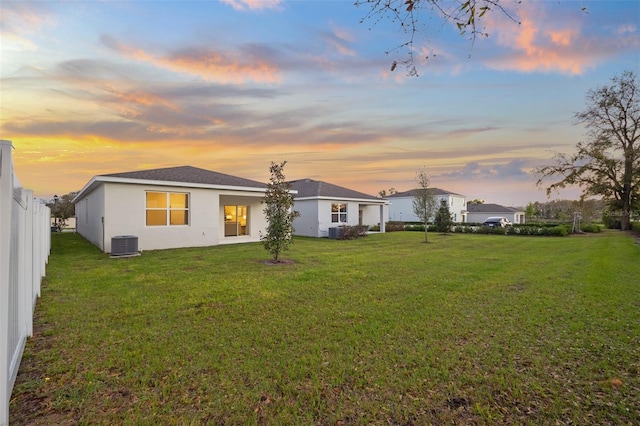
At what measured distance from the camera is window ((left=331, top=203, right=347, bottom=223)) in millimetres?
24094

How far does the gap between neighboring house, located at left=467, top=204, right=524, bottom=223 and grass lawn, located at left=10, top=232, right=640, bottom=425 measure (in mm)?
52164

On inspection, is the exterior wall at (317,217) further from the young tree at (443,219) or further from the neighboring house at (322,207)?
the young tree at (443,219)

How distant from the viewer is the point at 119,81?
11.3 m

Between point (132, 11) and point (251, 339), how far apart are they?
10279 millimetres

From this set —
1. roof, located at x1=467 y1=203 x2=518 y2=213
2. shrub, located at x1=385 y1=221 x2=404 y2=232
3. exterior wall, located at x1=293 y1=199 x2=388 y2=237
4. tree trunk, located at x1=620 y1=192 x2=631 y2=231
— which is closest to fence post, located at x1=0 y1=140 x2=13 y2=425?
exterior wall, located at x1=293 y1=199 x2=388 y2=237

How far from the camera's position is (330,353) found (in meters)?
3.96

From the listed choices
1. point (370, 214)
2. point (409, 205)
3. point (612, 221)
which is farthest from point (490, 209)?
point (370, 214)

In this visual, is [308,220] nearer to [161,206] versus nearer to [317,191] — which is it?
[317,191]

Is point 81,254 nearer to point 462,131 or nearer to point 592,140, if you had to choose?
point 462,131

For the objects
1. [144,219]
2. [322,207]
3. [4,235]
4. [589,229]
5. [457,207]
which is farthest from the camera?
[457,207]

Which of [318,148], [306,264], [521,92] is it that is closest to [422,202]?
[318,148]

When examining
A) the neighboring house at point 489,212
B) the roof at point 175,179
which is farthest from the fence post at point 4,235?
the neighboring house at point 489,212

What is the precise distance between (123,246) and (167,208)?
123 inches

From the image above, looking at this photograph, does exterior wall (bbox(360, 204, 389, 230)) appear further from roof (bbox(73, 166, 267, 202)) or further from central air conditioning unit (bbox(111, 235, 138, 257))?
central air conditioning unit (bbox(111, 235, 138, 257))
